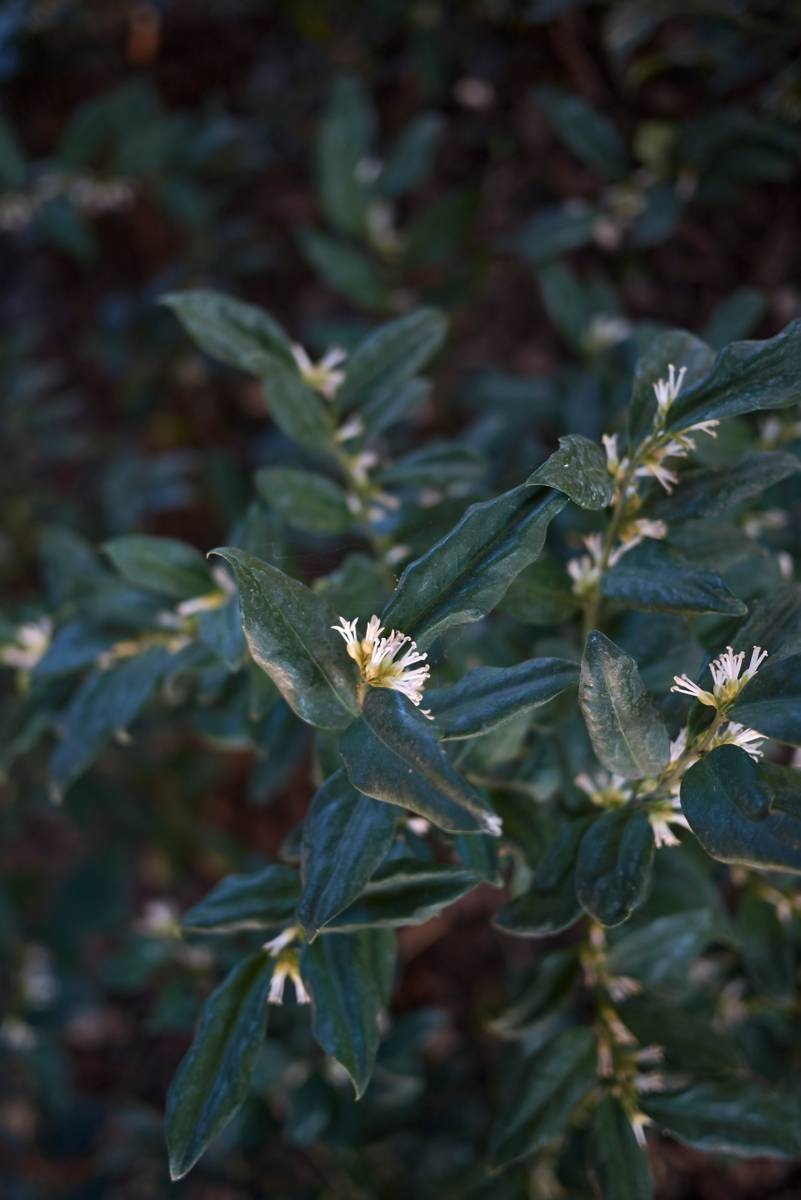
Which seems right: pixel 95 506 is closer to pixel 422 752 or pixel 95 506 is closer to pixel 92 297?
pixel 92 297

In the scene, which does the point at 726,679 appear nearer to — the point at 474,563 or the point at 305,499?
the point at 474,563

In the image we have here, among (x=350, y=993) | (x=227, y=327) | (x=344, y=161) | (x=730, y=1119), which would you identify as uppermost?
(x=227, y=327)

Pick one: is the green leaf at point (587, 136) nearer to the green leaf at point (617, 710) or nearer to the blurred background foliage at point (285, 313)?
the blurred background foliage at point (285, 313)

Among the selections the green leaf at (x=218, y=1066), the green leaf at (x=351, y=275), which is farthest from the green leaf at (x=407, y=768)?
the green leaf at (x=351, y=275)

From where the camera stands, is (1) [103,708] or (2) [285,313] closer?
(1) [103,708]

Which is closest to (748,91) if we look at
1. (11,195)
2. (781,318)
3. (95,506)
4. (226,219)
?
(781,318)

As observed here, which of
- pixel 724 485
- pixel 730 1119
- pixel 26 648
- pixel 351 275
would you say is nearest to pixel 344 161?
pixel 351 275
